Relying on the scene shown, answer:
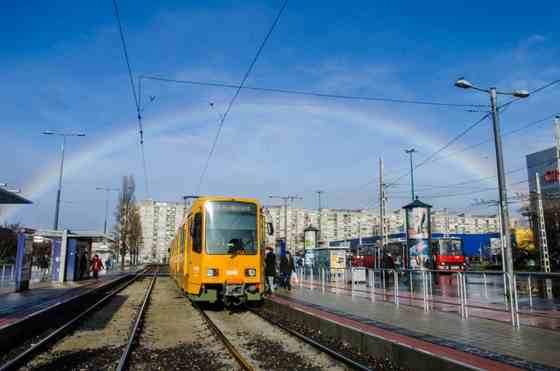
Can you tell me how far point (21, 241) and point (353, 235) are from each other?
125 m

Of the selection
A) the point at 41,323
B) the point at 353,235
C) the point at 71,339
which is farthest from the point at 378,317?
the point at 353,235

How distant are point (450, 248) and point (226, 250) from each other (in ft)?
93.2

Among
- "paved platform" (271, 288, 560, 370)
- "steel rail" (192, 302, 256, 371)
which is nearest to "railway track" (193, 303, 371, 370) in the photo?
"steel rail" (192, 302, 256, 371)

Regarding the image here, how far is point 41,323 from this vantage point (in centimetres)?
1139

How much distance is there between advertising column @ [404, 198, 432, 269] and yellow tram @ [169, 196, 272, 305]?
412 inches

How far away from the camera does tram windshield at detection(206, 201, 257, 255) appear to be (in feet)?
46.6

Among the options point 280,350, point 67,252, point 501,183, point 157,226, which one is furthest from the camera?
point 157,226

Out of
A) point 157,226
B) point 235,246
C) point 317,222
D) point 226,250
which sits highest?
point 317,222

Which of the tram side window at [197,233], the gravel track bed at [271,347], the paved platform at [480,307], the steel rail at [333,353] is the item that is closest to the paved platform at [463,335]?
the paved platform at [480,307]

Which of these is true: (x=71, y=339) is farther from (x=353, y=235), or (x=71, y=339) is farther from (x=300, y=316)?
(x=353, y=235)

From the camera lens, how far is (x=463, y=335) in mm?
8703

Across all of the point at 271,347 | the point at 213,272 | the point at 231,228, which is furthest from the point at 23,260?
the point at 271,347

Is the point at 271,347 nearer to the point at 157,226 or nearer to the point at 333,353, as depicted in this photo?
the point at 333,353

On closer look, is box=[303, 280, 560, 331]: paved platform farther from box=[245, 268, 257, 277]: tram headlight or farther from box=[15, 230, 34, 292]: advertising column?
box=[15, 230, 34, 292]: advertising column
